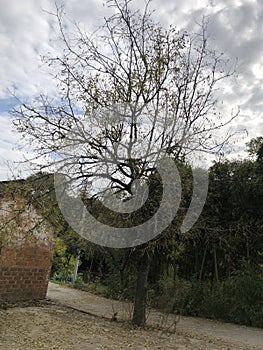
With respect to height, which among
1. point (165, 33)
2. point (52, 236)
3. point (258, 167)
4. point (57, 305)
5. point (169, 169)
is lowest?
point (57, 305)

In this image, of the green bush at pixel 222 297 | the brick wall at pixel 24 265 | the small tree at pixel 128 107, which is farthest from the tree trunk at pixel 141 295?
the brick wall at pixel 24 265

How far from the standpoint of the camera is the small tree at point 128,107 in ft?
20.7

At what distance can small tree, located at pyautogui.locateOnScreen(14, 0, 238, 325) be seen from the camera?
6.30 m

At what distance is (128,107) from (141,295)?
348 centimetres

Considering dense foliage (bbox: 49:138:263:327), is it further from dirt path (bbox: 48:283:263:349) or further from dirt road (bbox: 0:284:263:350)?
dirt road (bbox: 0:284:263:350)

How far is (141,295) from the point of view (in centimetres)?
654

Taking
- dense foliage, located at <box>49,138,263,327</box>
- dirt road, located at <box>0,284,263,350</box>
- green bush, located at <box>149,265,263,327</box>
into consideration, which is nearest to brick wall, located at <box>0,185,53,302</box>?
dirt road, located at <box>0,284,263,350</box>

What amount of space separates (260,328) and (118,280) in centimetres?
507

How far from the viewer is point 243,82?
7.18 metres

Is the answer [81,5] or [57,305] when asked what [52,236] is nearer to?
[57,305]

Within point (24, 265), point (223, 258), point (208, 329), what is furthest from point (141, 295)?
point (223, 258)

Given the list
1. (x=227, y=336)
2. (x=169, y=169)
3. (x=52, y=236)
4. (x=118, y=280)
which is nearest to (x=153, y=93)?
(x=169, y=169)

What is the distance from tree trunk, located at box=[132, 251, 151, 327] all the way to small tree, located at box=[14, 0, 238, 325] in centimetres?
2

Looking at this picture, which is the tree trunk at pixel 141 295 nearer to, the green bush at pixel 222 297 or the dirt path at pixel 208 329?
the dirt path at pixel 208 329
